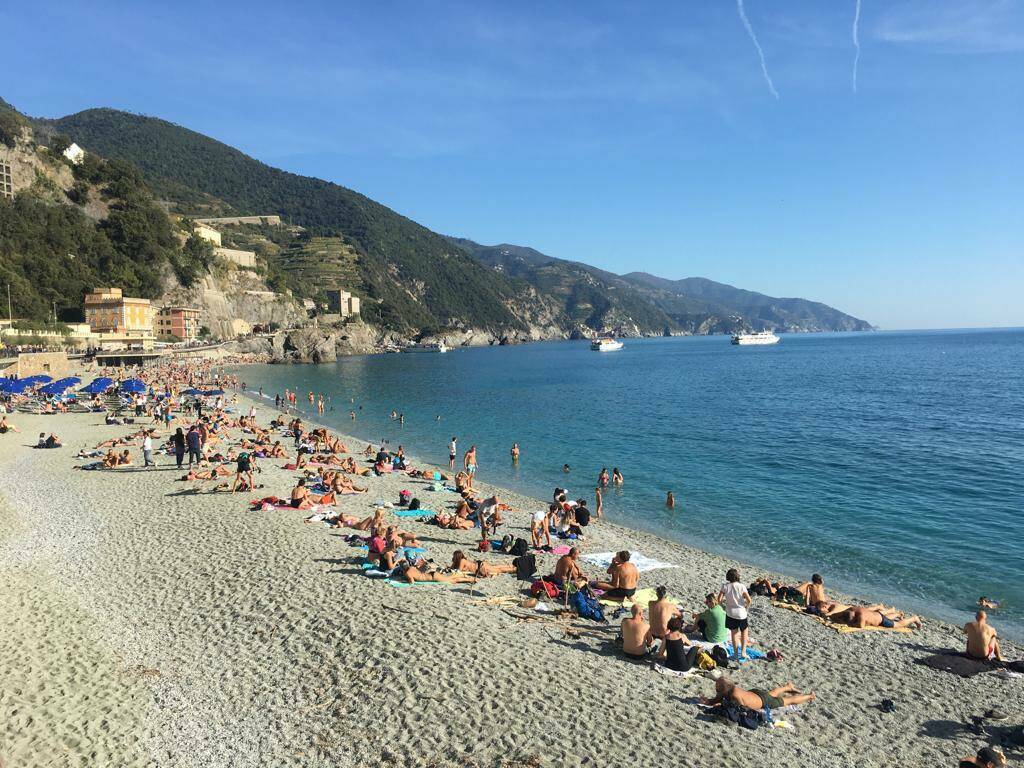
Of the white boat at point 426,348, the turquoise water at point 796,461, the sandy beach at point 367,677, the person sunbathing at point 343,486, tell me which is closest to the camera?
the sandy beach at point 367,677

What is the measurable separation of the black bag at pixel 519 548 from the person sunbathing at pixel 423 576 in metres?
2.07

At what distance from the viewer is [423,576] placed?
38.5 feet

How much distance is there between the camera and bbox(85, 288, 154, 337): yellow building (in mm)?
73000

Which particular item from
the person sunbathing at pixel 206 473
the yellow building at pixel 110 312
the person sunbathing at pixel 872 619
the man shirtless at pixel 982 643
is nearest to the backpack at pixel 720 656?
the person sunbathing at pixel 872 619

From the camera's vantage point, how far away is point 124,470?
2141cm

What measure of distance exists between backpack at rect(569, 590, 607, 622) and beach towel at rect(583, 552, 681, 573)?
3.22 m

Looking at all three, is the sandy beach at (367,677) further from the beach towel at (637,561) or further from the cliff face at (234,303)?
the cliff face at (234,303)

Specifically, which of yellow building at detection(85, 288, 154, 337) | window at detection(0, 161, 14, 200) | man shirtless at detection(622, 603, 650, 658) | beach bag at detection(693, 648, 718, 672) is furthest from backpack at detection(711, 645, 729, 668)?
window at detection(0, 161, 14, 200)

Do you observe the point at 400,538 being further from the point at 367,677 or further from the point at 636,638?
the point at 636,638

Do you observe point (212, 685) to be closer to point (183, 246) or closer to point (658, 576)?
point (658, 576)

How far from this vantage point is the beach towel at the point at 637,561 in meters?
14.1

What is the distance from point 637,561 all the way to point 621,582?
3030mm

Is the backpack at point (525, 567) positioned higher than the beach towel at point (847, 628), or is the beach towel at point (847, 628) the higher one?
the backpack at point (525, 567)

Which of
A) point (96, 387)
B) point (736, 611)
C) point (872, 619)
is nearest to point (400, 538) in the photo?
point (736, 611)
